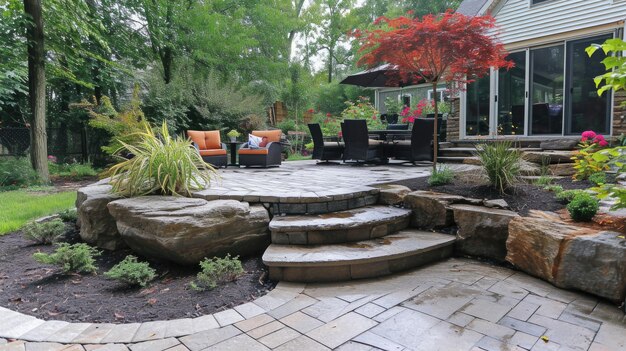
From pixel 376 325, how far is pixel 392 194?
6.23 ft

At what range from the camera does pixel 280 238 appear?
9.68 ft

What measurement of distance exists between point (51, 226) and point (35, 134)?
4574 mm

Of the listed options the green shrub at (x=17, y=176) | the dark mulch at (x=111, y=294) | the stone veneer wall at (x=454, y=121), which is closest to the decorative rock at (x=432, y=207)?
the dark mulch at (x=111, y=294)

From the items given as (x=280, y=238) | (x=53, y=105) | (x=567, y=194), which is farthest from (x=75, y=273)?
(x=53, y=105)

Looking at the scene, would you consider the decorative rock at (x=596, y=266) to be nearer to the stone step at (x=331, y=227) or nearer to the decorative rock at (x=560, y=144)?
the stone step at (x=331, y=227)

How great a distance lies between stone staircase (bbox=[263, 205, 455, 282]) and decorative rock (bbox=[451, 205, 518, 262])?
5.0 inches

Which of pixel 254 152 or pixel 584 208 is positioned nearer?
pixel 584 208

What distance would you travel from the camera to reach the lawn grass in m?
3.77

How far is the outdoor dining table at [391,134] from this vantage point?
23.1 ft

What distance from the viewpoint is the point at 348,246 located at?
9.34ft

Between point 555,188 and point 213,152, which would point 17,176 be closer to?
point 213,152

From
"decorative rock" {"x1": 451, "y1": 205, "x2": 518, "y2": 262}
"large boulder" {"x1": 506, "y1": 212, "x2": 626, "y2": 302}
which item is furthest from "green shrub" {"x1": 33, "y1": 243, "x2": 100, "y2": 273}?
"large boulder" {"x1": 506, "y1": 212, "x2": 626, "y2": 302}

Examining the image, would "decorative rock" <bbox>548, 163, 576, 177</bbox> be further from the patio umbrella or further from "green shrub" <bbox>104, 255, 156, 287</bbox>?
"green shrub" <bbox>104, 255, 156, 287</bbox>

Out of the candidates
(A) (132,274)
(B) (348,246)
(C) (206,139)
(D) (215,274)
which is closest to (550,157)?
(B) (348,246)
